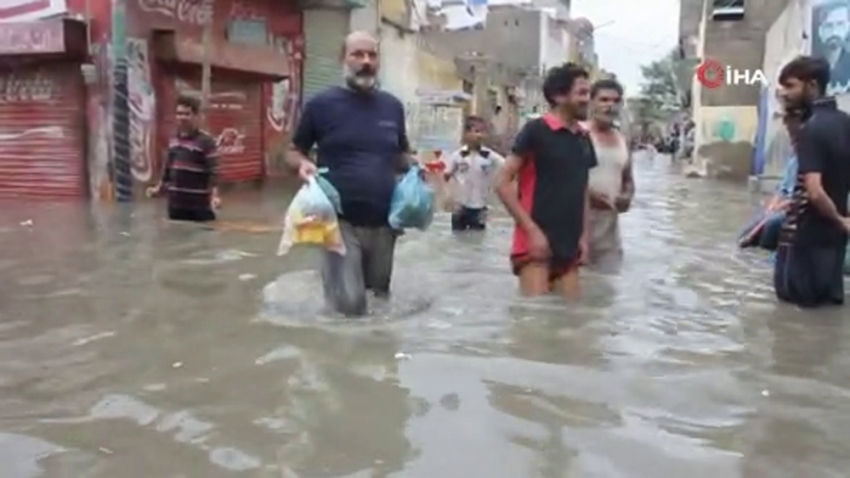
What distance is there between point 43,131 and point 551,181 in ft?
41.3

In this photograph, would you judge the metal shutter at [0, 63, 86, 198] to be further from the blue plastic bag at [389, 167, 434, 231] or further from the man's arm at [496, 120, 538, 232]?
the man's arm at [496, 120, 538, 232]

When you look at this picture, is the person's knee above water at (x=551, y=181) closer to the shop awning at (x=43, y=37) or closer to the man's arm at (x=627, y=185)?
the man's arm at (x=627, y=185)

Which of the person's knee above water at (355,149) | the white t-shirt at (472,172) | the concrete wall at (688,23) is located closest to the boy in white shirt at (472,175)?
the white t-shirt at (472,172)

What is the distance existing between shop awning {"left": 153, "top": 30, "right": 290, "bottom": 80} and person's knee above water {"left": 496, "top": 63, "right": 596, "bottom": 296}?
12.2 meters

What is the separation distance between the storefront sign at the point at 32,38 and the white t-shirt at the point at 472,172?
6725 mm

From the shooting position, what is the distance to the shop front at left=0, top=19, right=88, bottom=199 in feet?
54.9

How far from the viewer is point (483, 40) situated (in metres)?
58.6

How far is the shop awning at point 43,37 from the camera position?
15.9m

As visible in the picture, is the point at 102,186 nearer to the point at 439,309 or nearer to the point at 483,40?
the point at 439,309

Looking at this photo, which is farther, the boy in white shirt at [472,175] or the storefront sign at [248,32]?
the storefront sign at [248,32]

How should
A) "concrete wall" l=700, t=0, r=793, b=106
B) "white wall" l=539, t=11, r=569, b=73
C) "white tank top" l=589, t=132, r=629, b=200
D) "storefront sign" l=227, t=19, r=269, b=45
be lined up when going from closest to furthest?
"white tank top" l=589, t=132, r=629, b=200 < "storefront sign" l=227, t=19, r=269, b=45 < "concrete wall" l=700, t=0, r=793, b=106 < "white wall" l=539, t=11, r=569, b=73

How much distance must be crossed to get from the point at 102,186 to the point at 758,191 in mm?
12670

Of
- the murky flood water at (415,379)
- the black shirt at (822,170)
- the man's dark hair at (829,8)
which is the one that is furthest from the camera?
the man's dark hair at (829,8)

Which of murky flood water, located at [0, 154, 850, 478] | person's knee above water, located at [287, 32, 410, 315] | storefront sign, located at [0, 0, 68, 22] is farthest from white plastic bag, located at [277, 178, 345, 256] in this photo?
storefront sign, located at [0, 0, 68, 22]
